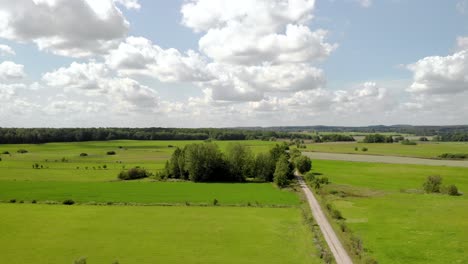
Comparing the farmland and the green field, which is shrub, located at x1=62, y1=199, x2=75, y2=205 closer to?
the farmland

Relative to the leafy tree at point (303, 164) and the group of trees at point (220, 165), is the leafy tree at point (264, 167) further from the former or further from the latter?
the leafy tree at point (303, 164)

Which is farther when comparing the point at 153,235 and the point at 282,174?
the point at 282,174

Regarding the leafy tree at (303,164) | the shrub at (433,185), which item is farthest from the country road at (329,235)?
the leafy tree at (303,164)

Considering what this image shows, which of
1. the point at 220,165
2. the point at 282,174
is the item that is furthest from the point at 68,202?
the point at 282,174

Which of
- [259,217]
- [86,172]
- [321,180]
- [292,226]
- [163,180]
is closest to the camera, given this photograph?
[292,226]

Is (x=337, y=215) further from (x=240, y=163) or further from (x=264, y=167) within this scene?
(x=240, y=163)

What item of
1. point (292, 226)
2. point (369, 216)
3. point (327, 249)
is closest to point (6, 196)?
point (292, 226)

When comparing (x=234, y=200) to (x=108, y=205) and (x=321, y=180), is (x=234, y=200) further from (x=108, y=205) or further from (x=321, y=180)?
(x=321, y=180)
